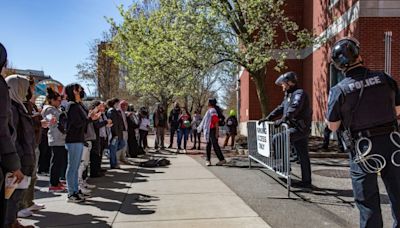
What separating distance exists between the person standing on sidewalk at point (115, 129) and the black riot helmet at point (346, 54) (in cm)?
798

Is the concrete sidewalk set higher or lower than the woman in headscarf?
lower

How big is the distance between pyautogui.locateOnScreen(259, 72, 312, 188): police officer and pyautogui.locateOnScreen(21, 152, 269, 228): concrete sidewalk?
1.48 m

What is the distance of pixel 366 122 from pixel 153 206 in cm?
383

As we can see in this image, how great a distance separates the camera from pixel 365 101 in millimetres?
4320

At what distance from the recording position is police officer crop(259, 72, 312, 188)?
816 cm

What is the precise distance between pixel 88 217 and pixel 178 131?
38.7 feet

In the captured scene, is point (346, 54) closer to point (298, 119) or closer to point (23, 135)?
point (23, 135)

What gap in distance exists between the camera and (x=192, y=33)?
53.1 feet

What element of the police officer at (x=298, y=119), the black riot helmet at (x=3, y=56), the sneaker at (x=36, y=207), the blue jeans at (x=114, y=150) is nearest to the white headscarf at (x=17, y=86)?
the black riot helmet at (x=3, y=56)

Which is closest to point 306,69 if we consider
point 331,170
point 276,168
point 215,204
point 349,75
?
point 331,170

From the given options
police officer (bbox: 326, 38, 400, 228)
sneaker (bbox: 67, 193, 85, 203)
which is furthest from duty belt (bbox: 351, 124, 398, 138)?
sneaker (bbox: 67, 193, 85, 203)

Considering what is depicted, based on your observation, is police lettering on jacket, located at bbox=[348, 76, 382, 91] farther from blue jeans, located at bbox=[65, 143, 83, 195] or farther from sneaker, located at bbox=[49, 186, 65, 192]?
sneaker, located at bbox=[49, 186, 65, 192]

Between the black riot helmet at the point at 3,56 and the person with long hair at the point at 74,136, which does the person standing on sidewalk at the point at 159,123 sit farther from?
the black riot helmet at the point at 3,56

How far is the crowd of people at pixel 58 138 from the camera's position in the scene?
392 cm
